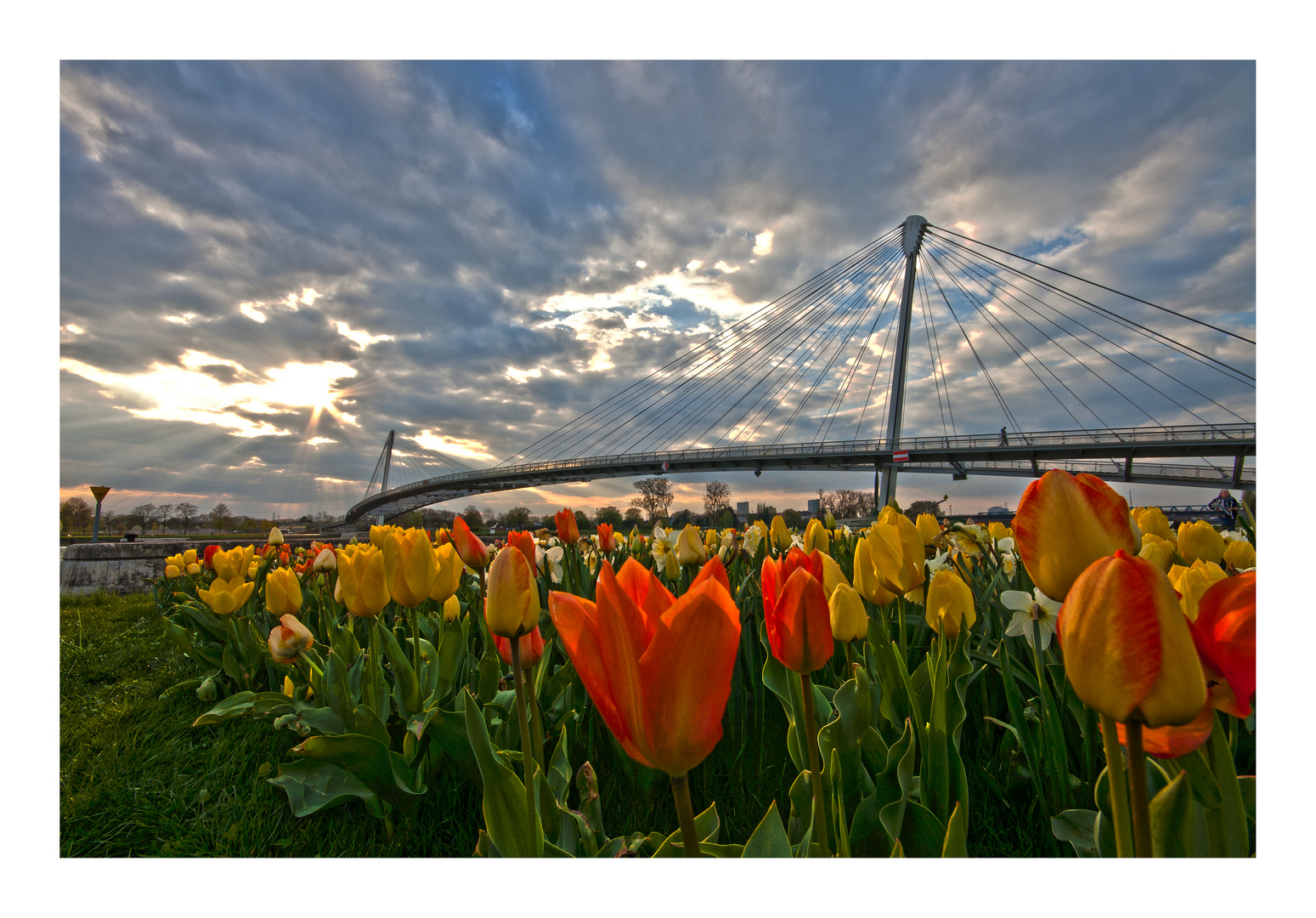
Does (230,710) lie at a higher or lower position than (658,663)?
lower

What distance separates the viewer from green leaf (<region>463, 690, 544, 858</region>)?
76 cm

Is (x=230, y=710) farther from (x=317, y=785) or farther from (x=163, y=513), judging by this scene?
(x=163, y=513)

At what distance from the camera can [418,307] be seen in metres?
2.91

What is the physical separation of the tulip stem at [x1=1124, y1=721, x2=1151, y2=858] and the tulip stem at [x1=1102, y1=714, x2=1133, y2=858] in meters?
0.01

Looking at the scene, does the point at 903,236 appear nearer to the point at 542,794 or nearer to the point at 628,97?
the point at 628,97

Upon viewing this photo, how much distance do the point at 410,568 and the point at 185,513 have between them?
106 inches

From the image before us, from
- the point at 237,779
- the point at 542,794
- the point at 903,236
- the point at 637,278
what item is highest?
the point at 903,236

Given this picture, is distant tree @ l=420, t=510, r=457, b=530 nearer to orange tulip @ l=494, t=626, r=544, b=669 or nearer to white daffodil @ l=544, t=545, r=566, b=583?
white daffodil @ l=544, t=545, r=566, b=583

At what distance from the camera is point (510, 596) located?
0.80 metres

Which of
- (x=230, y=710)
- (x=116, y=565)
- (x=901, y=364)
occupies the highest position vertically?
(x=901, y=364)

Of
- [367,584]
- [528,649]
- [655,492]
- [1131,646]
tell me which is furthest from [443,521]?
[655,492]
